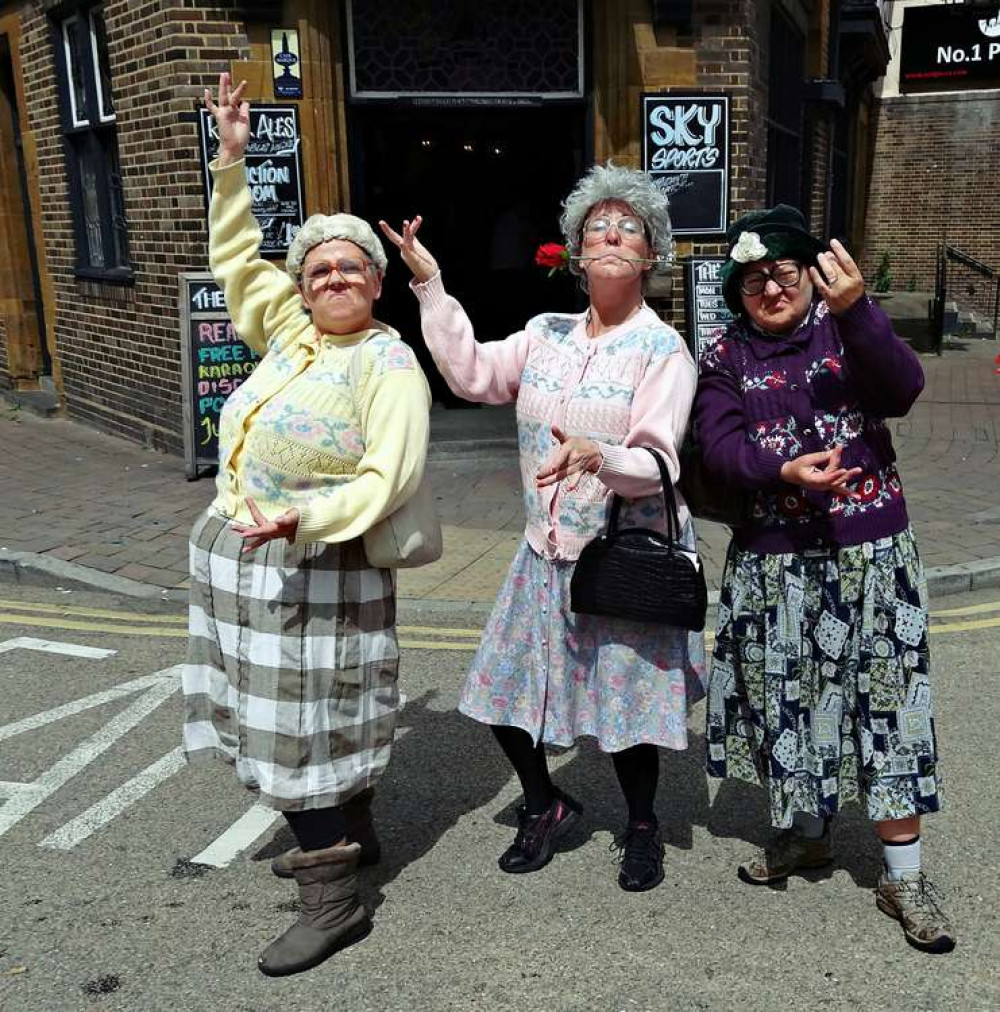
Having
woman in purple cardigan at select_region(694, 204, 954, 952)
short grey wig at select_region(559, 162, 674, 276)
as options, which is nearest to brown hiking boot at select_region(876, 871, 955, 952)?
woman in purple cardigan at select_region(694, 204, 954, 952)

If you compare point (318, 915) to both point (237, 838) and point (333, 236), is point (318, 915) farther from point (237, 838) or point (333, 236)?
point (333, 236)

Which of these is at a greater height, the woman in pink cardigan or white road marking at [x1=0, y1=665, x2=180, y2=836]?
the woman in pink cardigan

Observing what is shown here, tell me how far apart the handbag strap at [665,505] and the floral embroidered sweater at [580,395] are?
0.07ft

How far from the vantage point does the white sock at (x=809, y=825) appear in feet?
10.4

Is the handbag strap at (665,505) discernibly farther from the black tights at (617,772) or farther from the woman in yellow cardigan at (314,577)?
the black tights at (617,772)

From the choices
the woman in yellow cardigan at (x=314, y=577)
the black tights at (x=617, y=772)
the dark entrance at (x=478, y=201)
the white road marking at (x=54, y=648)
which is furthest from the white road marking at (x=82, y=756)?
the dark entrance at (x=478, y=201)

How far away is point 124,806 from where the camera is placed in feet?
12.2

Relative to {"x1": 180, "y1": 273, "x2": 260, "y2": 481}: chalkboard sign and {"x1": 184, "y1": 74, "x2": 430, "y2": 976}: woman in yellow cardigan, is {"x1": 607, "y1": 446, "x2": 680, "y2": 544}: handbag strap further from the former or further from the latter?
{"x1": 180, "y1": 273, "x2": 260, "y2": 481}: chalkboard sign

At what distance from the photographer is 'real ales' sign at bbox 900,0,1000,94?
18922 millimetres

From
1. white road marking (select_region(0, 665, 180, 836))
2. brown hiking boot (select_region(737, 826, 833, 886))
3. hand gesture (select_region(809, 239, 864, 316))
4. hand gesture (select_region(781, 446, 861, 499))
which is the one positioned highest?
hand gesture (select_region(809, 239, 864, 316))

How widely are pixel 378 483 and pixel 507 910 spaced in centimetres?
131

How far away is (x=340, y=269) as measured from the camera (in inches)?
111

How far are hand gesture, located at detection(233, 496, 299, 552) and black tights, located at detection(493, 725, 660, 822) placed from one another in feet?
3.34

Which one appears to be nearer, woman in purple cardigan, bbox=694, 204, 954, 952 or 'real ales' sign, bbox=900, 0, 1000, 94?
woman in purple cardigan, bbox=694, 204, 954, 952
